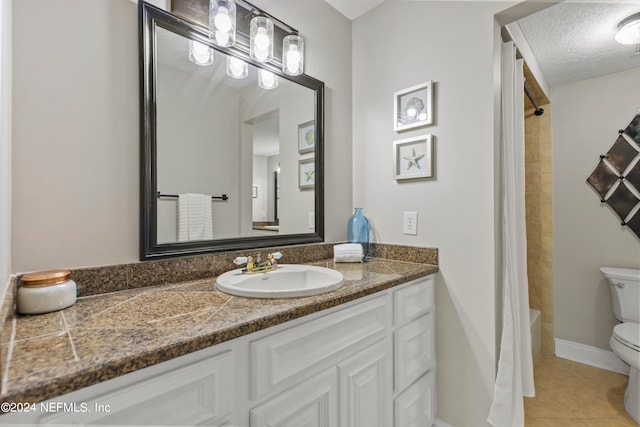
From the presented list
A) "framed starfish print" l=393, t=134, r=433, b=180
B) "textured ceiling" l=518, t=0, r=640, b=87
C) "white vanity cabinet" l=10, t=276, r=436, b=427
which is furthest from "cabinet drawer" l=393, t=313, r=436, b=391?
"textured ceiling" l=518, t=0, r=640, b=87

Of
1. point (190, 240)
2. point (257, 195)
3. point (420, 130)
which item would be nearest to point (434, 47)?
point (420, 130)

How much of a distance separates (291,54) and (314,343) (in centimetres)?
140

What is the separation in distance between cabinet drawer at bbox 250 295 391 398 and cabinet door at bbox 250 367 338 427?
4cm

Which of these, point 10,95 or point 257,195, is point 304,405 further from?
point 10,95

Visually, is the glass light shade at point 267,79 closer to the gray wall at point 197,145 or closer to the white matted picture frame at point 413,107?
the gray wall at point 197,145

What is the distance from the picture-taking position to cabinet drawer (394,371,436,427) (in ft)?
4.22

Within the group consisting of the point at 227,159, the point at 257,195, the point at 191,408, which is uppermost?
the point at 227,159

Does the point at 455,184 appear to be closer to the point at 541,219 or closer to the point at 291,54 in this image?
the point at 291,54

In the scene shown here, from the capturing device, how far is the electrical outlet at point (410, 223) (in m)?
1.64

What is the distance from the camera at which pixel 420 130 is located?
1.63m

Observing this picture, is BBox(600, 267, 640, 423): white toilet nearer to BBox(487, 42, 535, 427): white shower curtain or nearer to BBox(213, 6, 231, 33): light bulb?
BBox(487, 42, 535, 427): white shower curtain

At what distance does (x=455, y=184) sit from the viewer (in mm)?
1496

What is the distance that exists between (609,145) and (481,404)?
7.26ft

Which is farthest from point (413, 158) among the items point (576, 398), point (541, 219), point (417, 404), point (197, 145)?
point (576, 398)
